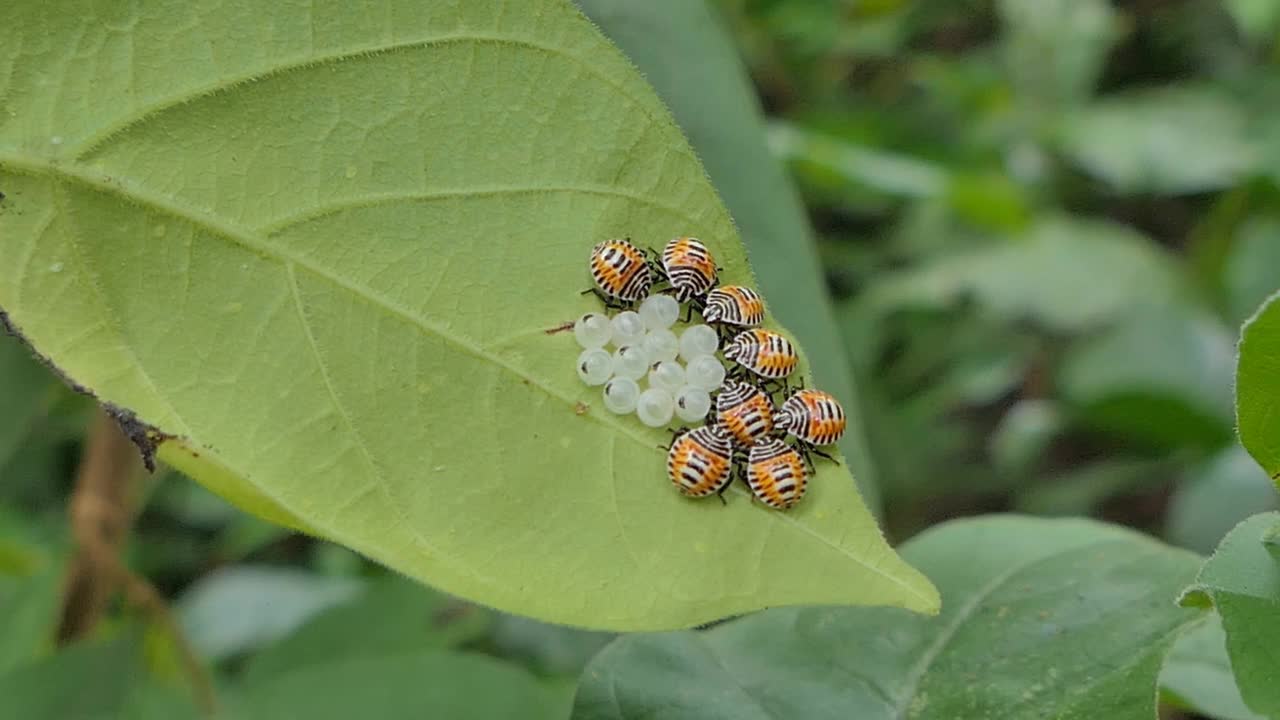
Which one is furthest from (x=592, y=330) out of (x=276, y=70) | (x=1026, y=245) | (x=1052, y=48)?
(x=1052, y=48)

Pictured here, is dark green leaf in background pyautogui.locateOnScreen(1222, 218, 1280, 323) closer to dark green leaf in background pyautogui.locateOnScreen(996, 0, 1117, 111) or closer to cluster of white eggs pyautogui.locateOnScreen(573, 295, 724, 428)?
dark green leaf in background pyautogui.locateOnScreen(996, 0, 1117, 111)

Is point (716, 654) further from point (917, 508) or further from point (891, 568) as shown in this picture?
point (917, 508)

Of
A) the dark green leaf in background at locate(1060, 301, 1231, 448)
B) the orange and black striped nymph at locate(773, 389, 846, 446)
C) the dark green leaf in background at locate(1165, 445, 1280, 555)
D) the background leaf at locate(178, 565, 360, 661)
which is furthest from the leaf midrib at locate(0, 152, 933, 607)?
the dark green leaf in background at locate(1060, 301, 1231, 448)

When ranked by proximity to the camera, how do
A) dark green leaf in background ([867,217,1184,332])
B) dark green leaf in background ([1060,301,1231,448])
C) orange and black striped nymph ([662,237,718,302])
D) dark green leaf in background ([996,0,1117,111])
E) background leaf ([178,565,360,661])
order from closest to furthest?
orange and black striped nymph ([662,237,718,302]) < background leaf ([178,565,360,661]) < dark green leaf in background ([1060,301,1231,448]) < dark green leaf in background ([867,217,1184,332]) < dark green leaf in background ([996,0,1117,111])

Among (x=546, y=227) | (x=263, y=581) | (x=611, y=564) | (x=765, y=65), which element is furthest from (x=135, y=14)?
(x=765, y=65)

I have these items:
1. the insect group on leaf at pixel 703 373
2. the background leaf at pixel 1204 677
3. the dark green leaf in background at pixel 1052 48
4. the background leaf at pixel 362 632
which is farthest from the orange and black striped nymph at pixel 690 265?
the dark green leaf in background at pixel 1052 48

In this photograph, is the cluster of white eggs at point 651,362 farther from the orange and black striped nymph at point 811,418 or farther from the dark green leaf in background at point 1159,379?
the dark green leaf in background at point 1159,379
